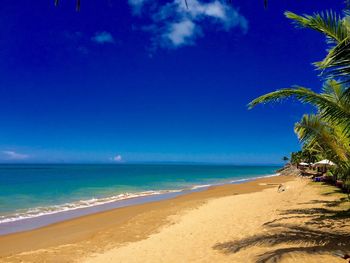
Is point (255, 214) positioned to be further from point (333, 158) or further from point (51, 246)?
point (51, 246)

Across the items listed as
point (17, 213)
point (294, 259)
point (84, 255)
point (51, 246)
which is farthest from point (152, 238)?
point (17, 213)

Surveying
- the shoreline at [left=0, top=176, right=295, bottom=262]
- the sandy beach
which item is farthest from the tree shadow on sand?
the shoreline at [left=0, top=176, right=295, bottom=262]

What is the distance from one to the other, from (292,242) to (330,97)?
330 centimetres

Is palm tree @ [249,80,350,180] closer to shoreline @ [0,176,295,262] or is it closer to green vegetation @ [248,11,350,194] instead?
green vegetation @ [248,11,350,194]

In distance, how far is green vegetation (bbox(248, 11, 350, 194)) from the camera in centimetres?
564

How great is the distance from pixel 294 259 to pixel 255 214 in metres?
6.25

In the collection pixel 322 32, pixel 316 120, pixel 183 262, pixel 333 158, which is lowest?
pixel 183 262

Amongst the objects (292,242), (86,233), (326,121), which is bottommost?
(86,233)

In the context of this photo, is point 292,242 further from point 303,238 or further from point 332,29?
point 332,29

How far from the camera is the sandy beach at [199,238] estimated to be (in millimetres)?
7035

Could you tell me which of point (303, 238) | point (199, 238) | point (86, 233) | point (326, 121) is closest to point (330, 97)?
point (326, 121)

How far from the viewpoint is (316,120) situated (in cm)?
908

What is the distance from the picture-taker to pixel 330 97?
7.89 meters

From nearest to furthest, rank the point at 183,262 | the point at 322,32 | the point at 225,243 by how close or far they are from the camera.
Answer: the point at 322,32 → the point at 183,262 → the point at 225,243
